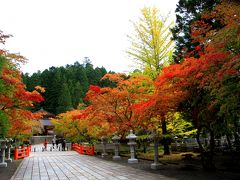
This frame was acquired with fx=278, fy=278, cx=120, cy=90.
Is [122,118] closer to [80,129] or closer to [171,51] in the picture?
[171,51]

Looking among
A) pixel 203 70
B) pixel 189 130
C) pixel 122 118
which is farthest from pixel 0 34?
pixel 189 130

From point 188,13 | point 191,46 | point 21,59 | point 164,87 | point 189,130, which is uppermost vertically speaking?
point 188,13

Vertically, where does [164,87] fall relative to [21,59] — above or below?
below

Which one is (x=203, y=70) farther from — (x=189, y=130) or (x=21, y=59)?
(x=189, y=130)

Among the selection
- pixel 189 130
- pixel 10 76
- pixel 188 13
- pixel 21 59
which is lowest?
pixel 189 130

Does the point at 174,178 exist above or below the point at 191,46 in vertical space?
below

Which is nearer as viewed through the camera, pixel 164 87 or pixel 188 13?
pixel 164 87

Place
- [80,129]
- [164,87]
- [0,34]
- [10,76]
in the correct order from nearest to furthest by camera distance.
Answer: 1. [164,87]
2. [0,34]
3. [10,76]
4. [80,129]

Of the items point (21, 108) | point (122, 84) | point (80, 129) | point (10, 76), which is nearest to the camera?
point (10, 76)

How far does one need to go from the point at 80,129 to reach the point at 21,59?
1798cm

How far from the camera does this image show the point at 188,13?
53.6ft

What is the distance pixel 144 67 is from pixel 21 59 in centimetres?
838

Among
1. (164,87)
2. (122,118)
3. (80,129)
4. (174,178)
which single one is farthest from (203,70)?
(80,129)

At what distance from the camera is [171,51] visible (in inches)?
730
